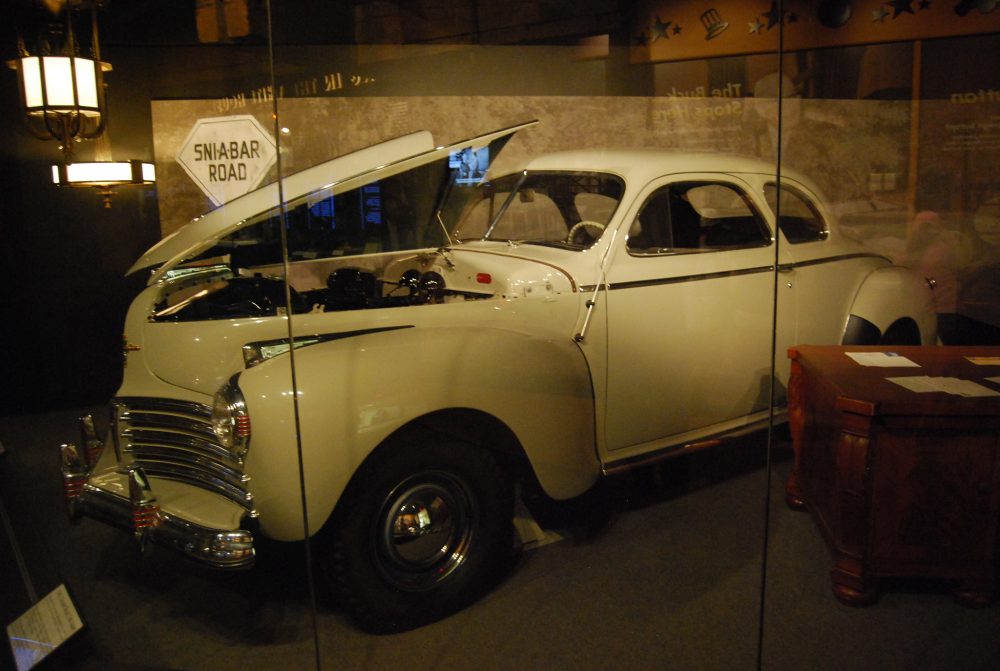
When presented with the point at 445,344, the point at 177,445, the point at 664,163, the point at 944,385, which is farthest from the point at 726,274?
the point at 177,445

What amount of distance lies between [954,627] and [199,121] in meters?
3.87

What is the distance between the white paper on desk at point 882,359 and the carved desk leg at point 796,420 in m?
0.20

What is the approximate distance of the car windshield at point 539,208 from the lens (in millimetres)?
3119

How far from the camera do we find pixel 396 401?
242 cm

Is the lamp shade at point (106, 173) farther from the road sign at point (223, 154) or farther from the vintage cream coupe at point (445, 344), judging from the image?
the vintage cream coupe at point (445, 344)

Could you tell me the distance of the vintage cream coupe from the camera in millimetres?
2400

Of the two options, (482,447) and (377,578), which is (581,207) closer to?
(482,447)

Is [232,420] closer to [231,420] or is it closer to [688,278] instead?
[231,420]

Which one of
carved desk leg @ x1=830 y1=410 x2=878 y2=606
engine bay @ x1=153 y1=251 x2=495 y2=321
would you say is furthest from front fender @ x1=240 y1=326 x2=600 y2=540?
carved desk leg @ x1=830 y1=410 x2=878 y2=606

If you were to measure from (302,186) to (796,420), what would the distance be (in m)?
2.15

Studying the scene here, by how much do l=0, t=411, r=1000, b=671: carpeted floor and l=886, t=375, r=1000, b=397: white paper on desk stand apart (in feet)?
1.81

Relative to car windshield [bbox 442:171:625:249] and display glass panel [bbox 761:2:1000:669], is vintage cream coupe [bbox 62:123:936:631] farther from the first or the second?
display glass panel [bbox 761:2:1000:669]

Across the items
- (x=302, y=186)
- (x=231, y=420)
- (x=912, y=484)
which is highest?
(x=302, y=186)

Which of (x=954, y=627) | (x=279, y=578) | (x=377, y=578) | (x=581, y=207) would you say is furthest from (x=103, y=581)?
(x=954, y=627)
